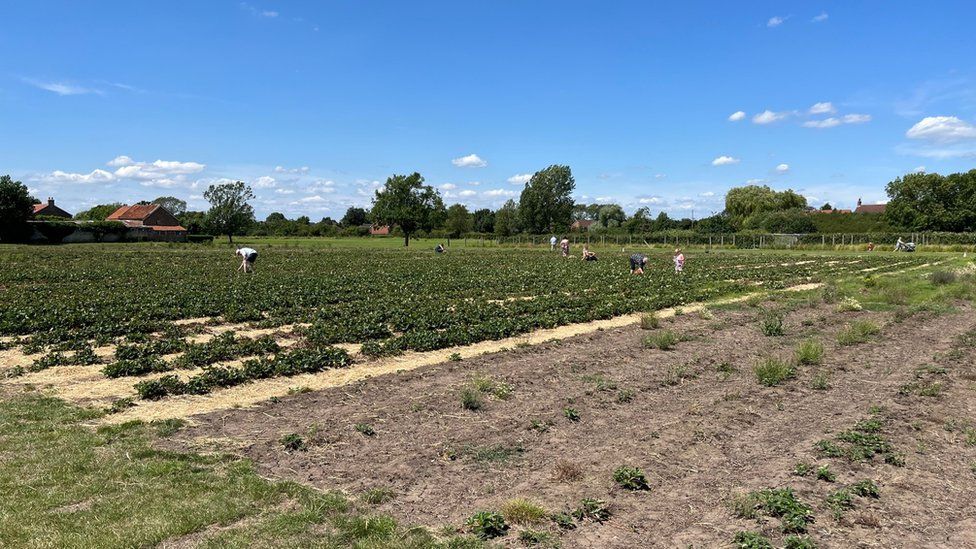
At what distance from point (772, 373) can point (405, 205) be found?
86.6m

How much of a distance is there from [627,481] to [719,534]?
110 centimetres

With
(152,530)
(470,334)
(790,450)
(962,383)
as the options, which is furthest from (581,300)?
(152,530)

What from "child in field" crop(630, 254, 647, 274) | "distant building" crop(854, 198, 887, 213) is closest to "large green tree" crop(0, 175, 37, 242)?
"child in field" crop(630, 254, 647, 274)

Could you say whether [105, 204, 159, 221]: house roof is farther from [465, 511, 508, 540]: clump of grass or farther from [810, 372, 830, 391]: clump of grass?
→ [465, 511, 508, 540]: clump of grass

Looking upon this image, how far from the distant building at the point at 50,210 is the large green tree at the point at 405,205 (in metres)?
82.3

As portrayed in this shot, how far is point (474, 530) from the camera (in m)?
5.20

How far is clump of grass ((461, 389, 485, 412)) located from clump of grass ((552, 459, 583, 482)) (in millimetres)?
2416

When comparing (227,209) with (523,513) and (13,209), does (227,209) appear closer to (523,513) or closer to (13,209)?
(13,209)

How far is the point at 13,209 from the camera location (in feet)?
240

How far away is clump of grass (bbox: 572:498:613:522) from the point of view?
5.46 metres

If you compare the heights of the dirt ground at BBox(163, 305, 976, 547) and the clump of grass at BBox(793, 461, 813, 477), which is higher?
the clump of grass at BBox(793, 461, 813, 477)

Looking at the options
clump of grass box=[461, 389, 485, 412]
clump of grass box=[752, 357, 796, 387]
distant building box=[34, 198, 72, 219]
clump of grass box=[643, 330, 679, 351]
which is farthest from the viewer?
distant building box=[34, 198, 72, 219]

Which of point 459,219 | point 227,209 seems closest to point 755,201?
point 459,219

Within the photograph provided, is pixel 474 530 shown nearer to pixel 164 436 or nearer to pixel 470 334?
pixel 164 436
